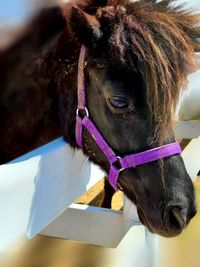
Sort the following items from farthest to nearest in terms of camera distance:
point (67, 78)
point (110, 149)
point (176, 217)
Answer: point (67, 78), point (110, 149), point (176, 217)

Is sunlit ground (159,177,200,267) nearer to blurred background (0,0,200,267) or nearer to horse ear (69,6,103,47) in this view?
blurred background (0,0,200,267)

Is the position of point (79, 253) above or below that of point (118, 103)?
below

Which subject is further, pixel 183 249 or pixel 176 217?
pixel 183 249

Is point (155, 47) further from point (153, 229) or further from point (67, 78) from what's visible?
point (153, 229)

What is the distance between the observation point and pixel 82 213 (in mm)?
1524

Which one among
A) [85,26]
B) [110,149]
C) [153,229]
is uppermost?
[85,26]

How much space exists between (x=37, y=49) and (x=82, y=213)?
64cm

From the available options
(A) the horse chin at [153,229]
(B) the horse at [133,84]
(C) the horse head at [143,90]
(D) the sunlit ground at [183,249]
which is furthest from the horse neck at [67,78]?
(D) the sunlit ground at [183,249]

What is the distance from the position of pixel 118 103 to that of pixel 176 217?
1.23 feet

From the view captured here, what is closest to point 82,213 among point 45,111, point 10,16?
point 45,111

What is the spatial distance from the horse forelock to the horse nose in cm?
21

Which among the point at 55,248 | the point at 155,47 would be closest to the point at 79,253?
the point at 55,248

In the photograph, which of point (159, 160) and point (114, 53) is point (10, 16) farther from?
point (159, 160)

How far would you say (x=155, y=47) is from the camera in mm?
1179
